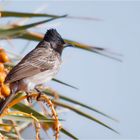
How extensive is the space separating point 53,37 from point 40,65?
0.30 m

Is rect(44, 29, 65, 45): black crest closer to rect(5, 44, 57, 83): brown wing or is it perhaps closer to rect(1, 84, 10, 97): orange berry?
rect(5, 44, 57, 83): brown wing

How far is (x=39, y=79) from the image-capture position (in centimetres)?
451

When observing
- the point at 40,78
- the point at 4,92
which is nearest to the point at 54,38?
the point at 40,78

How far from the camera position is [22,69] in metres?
4.29

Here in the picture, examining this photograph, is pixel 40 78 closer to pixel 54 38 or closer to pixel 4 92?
pixel 54 38

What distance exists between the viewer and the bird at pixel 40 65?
4.16 meters

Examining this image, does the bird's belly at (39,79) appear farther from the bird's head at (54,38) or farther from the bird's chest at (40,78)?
the bird's head at (54,38)

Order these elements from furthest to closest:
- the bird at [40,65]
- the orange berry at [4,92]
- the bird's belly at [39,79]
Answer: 1. the bird's belly at [39,79]
2. the bird at [40,65]
3. the orange berry at [4,92]

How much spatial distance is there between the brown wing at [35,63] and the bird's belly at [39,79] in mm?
48

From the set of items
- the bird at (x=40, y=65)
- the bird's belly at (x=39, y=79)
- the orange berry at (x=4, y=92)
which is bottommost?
the bird's belly at (x=39, y=79)

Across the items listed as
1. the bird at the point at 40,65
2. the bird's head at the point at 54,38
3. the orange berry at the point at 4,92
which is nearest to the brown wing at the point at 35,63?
the bird at the point at 40,65

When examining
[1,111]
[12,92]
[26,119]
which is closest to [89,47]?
[12,92]

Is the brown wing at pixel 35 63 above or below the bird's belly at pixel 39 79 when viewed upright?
above

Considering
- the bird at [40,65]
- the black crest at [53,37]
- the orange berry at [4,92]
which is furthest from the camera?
the black crest at [53,37]
